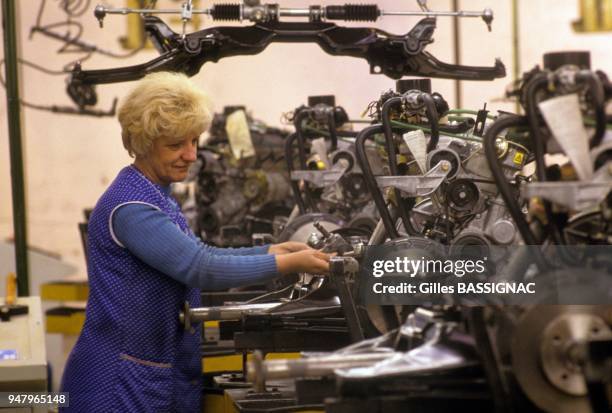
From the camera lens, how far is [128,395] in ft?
10.1

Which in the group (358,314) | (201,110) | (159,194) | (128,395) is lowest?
(128,395)

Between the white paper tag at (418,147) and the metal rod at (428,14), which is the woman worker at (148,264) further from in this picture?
the metal rod at (428,14)

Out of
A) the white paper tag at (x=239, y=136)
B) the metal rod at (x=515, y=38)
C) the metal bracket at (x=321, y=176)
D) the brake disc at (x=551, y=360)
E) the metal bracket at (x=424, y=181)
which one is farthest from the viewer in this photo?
the metal rod at (x=515, y=38)

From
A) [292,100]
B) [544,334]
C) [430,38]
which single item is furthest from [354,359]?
[292,100]

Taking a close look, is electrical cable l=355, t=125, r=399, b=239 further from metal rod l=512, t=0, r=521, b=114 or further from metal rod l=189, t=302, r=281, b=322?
metal rod l=512, t=0, r=521, b=114

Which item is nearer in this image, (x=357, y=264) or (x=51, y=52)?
(x=357, y=264)

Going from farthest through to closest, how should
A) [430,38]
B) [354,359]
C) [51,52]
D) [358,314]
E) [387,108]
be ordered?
[51,52] < [430,38] < [387,108] < [358,314] < [354,359]

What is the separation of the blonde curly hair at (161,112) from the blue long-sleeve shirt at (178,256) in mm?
199

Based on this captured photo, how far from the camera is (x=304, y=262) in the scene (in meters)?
2.90

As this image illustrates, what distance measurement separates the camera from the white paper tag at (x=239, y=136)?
18.7 feet

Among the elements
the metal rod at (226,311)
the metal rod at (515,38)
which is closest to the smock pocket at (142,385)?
the metal rod at (226,311)

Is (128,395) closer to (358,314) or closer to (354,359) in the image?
(358,314)

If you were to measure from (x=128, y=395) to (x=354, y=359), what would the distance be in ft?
3.41

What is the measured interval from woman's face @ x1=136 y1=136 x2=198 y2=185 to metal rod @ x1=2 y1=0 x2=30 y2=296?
2.02 m
